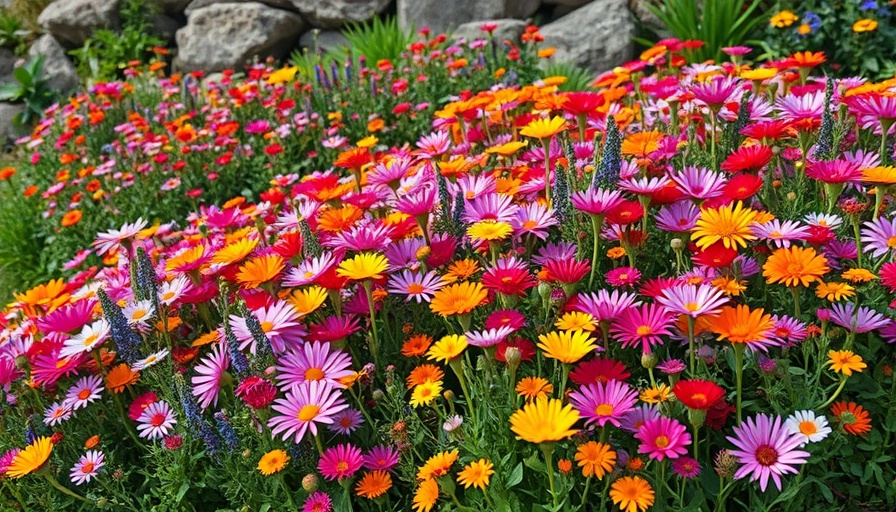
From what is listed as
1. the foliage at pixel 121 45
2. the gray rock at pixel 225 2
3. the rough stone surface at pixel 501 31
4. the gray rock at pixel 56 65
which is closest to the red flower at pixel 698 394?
the rough stone surface at pixel 501 31

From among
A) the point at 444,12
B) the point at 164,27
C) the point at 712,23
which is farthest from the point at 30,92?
the point at 712,23

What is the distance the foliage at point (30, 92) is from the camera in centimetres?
730

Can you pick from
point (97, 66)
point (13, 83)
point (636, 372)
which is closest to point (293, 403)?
point (636, 372)

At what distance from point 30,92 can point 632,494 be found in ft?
25.1

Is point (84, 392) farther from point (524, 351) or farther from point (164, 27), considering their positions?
point (164, 27)

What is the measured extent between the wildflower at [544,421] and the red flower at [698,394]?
186mm

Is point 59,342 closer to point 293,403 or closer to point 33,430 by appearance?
point 33,430

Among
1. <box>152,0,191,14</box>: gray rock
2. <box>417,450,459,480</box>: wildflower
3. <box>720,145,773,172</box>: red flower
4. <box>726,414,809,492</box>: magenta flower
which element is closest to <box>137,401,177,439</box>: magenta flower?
<box>417,450,459,480</box>: wildflower

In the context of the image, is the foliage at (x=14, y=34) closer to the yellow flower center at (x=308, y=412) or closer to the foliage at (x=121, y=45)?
the foliage at (x=121, y=45)

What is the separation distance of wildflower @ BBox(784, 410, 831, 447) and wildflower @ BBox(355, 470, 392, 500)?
2.45 ft

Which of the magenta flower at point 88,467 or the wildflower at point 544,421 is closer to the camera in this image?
the wildflower at point 544,421

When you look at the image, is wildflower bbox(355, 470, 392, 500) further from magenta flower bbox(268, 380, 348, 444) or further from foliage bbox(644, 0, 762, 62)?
foliage bbox(644, 0, 762, 62)

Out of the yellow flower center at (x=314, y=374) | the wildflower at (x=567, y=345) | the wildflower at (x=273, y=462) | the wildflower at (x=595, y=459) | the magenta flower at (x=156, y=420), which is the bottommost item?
the magenta flower at (x=156, y=420)

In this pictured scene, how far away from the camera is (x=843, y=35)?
480cm
